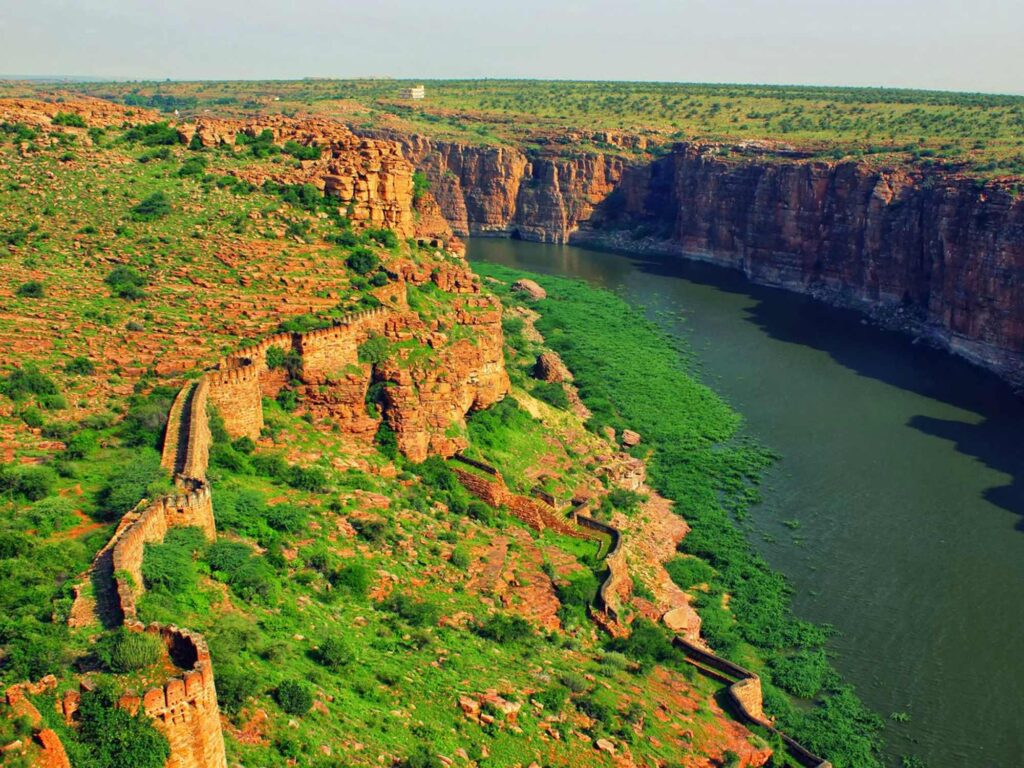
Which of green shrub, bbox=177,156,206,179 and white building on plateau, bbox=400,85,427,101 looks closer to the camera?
green shrub, bbox=177,156,206,179

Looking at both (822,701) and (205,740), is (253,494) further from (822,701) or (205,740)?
(822,701)

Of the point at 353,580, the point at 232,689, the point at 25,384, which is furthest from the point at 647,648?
the point at 25,384

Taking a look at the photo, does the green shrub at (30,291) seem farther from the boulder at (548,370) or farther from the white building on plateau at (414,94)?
the white building on plateau at (414,94)

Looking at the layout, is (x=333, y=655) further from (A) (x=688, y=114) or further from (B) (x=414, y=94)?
(B) (x=414, y=94)

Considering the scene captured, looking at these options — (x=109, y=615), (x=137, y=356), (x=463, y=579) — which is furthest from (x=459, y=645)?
(x=137, y=356)

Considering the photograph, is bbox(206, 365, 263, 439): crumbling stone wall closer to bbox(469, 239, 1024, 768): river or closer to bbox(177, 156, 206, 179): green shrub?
bbox(177, 156, 206, 179): green shrub

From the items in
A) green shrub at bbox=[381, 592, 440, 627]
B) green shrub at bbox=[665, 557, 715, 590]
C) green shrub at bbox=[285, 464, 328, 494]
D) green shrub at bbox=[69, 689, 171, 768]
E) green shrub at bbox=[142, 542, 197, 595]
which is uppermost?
green shrub at bbox=[69, 689, 171, 768]

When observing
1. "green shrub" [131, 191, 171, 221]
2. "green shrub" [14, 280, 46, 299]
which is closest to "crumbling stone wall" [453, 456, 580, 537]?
"green shrub" [14, 280, 46, 299]
